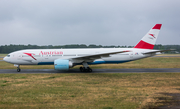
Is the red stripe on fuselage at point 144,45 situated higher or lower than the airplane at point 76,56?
higher

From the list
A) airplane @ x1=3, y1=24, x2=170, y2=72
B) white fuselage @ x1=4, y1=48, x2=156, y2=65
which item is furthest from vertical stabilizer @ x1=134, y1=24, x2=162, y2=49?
white fuselage @ x1=4, y1=48, x2=156, y2=65

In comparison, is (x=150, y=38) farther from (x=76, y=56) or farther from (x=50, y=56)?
(x=50, y=56)

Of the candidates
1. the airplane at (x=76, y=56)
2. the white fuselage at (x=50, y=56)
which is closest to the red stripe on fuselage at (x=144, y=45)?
the airplane at (x=76, y=56)

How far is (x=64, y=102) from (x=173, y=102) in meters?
5.95

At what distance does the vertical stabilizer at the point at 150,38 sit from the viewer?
72.7 ft

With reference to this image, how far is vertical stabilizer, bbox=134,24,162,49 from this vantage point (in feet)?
72.7

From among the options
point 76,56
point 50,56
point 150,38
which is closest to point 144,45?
point 150,38

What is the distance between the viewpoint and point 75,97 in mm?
9055

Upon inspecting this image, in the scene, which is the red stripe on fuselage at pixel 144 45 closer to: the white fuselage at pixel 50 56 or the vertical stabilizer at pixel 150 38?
the vertical stabilizer at pixel 150 38

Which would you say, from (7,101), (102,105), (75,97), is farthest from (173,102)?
(7,101)

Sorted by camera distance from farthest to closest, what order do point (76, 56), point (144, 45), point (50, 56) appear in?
point (144, 45) < point (76, 56) < point (50, 56)

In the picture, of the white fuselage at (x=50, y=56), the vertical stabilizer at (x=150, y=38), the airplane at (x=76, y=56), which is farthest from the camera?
the vertical stabilizer at (x=150, y=38)

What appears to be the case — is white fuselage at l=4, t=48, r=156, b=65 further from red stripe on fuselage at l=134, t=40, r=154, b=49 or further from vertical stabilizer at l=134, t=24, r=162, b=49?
vertical stabilizer at l=134, t=24, r=162, b=49

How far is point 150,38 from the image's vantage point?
22328 millimetres
